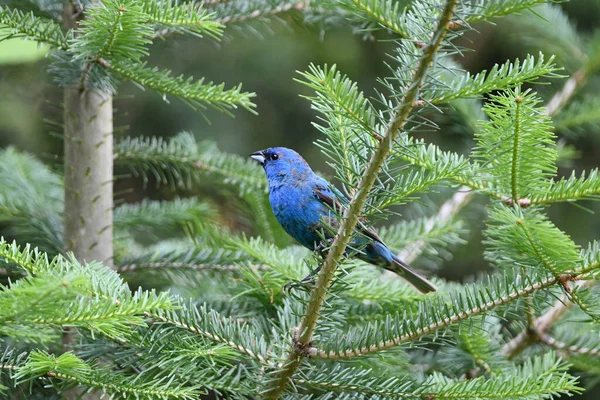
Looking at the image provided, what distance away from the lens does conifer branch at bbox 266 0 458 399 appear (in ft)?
4.31

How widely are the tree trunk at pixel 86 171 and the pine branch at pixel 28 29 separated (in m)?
0.45

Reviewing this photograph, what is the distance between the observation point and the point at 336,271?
5.77 ft

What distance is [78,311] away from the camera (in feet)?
4.42

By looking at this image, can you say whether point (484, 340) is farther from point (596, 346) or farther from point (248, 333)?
point (248, 333)

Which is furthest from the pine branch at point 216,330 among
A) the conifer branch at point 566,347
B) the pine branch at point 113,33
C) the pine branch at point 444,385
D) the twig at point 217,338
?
the conifer branch at point 566,347

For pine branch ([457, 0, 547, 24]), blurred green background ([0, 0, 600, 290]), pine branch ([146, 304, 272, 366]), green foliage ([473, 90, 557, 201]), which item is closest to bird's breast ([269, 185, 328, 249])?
pine branch ([146, 304, 272, 366])

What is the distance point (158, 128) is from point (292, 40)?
4.54 feet

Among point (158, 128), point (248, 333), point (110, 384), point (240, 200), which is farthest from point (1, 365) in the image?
point (158, 128)

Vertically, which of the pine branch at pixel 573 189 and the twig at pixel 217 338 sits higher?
the pine branch at pixel 573 189

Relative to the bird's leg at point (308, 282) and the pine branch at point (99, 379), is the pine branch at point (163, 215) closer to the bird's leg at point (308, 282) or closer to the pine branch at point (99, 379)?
the bird's leg at point (308, 282)

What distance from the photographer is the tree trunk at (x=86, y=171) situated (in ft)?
8.00

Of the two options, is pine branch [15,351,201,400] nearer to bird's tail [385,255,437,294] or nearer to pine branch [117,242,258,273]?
pine branch [117,242,258,273]

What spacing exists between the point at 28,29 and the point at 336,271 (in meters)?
1.06

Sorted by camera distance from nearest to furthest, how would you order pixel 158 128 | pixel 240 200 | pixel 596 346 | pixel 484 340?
pixel 484 340 < pixel 596 346 < pixel 240 200 < pixel 158 128
